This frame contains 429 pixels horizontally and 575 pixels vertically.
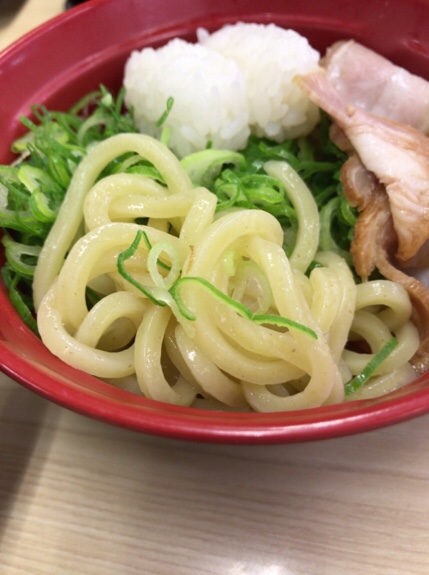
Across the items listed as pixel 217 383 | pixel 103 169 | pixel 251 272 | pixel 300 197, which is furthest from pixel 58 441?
pixel 300 197

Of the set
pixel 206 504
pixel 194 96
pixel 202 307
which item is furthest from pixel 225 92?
pixel 206 504

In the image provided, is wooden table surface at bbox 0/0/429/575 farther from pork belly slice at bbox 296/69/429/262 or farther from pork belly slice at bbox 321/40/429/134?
pork belly slice at bbox 321/40/429/134

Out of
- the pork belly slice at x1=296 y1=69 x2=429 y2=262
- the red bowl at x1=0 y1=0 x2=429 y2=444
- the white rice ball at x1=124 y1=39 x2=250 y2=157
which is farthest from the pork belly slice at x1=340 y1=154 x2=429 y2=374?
the white rice ball at x1=124 y1=39 x2=250 y2=157

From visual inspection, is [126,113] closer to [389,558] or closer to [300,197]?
[300,197]

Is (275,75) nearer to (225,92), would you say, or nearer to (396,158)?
(225,92)

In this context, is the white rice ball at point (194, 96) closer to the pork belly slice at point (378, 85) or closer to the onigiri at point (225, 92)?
the onigiri at point (225, 92)
